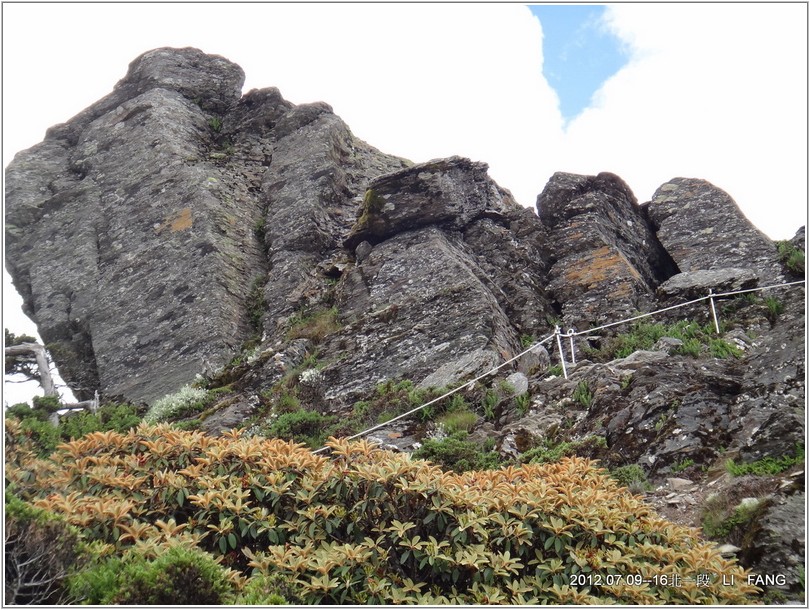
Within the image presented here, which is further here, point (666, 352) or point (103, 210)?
point (103, 210)

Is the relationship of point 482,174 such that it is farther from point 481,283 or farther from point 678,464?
point 678,464

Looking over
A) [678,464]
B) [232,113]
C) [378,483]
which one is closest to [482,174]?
[232,113]

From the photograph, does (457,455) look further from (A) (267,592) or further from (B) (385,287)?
(B) (385,287)

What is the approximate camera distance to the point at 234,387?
657 inches

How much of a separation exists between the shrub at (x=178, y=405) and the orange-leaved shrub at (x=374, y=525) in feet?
25.4

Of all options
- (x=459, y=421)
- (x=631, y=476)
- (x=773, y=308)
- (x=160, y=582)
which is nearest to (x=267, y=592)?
(x=160, y=582)

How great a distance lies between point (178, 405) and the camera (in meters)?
16.6

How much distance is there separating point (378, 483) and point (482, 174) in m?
14.2

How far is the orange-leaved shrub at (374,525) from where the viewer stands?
6.98 meters

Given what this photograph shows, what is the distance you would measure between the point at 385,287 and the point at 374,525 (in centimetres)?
1057

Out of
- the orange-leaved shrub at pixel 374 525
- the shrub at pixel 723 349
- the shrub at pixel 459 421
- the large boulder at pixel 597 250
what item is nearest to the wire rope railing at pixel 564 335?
the shrub at pixel 459 421

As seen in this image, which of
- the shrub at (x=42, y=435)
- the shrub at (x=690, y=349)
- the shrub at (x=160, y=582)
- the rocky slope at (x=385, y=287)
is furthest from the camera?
the shrub at (x=690, y=349)

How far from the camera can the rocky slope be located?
10578 millimetres

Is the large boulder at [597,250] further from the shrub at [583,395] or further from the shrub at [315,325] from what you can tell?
→ the shrub at [315,325]
